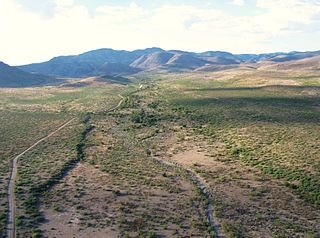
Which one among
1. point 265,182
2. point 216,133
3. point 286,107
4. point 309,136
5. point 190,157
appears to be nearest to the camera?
point 265,182

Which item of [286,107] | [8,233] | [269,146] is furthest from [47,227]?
[286,107]

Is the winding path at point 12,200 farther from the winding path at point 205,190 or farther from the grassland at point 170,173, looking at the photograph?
the winding path at point 205,190

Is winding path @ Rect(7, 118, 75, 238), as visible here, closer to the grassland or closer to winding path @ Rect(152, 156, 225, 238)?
the grassland

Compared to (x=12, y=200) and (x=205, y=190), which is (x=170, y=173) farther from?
(x=12, y=200)

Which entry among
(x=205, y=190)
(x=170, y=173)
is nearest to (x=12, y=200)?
(x=170, y=173)

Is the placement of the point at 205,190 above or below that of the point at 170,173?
below

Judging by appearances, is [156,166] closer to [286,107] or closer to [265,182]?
[265,182]

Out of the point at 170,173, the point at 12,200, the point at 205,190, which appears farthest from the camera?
the point at 170,173

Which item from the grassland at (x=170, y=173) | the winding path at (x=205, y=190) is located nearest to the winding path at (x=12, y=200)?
the grassland at (x=170, y=173)
